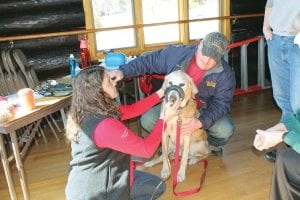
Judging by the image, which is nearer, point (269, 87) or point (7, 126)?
point (7, 126)

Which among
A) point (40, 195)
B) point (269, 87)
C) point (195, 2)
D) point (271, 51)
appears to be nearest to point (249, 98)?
point (269, 87)

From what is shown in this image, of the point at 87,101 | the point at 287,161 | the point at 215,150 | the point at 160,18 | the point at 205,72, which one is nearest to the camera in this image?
the point at 287,161

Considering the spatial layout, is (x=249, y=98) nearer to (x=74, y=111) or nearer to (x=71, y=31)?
(x=71, y=31)

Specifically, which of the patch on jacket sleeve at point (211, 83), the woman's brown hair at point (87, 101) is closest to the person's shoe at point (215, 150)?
the patch on jacket sleeve at point (211, 83)

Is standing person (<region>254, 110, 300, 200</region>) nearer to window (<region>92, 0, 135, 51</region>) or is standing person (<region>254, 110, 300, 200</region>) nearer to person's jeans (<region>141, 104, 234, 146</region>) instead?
person's jeans (<region>141, 104, 234, 146</region>)

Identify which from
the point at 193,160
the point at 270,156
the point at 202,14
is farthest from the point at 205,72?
the point at 202,14

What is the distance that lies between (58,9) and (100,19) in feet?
1.83

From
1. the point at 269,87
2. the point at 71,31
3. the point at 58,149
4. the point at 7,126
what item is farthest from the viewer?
the point at 269,87

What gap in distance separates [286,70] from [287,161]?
933 millimetres

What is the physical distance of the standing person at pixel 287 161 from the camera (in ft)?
5.07

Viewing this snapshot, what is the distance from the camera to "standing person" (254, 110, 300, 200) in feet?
5.07

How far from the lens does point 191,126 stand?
2.46 m

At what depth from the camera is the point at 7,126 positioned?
1870mm

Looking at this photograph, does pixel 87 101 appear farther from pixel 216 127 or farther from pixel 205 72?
pixel 216 127
